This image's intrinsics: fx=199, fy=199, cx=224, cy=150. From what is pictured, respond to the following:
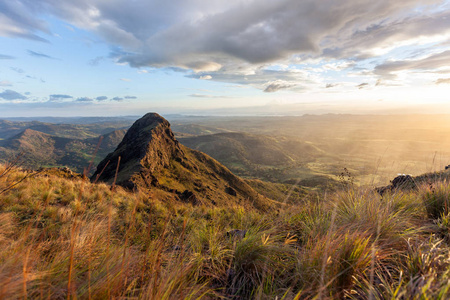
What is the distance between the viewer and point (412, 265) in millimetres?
2152

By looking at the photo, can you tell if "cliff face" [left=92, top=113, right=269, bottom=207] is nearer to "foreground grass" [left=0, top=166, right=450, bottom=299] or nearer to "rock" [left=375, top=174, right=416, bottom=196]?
"rock" [left=375, top=174, right=416, bottom=196]

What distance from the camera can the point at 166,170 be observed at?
30906mm

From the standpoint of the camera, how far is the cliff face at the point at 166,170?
22.8 m

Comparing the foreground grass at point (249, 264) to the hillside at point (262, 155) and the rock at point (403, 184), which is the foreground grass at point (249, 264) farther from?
the hillside at point (262, 155)

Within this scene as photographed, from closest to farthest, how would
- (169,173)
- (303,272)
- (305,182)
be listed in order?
(303,272)
(169,173)
(305,182)

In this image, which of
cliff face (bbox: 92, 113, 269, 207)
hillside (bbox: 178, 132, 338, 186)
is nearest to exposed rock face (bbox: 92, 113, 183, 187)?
cliff face (bbox: 92, 113, 269, 207)

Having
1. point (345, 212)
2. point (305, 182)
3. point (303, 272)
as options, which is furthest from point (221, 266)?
point (305, 182)

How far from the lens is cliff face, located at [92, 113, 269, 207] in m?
22.8

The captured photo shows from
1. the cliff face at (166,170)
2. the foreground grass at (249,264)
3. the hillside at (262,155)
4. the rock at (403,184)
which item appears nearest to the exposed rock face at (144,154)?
the cliff face at (166,170)

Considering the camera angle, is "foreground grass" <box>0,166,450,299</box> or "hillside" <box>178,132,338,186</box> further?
"hillside" <box>178,132,338,186</box>

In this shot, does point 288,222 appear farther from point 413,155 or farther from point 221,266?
point 413,155

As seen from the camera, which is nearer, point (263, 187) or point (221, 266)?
point (221, 266)

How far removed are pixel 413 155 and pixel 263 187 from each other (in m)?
148

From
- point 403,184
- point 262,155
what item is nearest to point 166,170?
point 403,184
